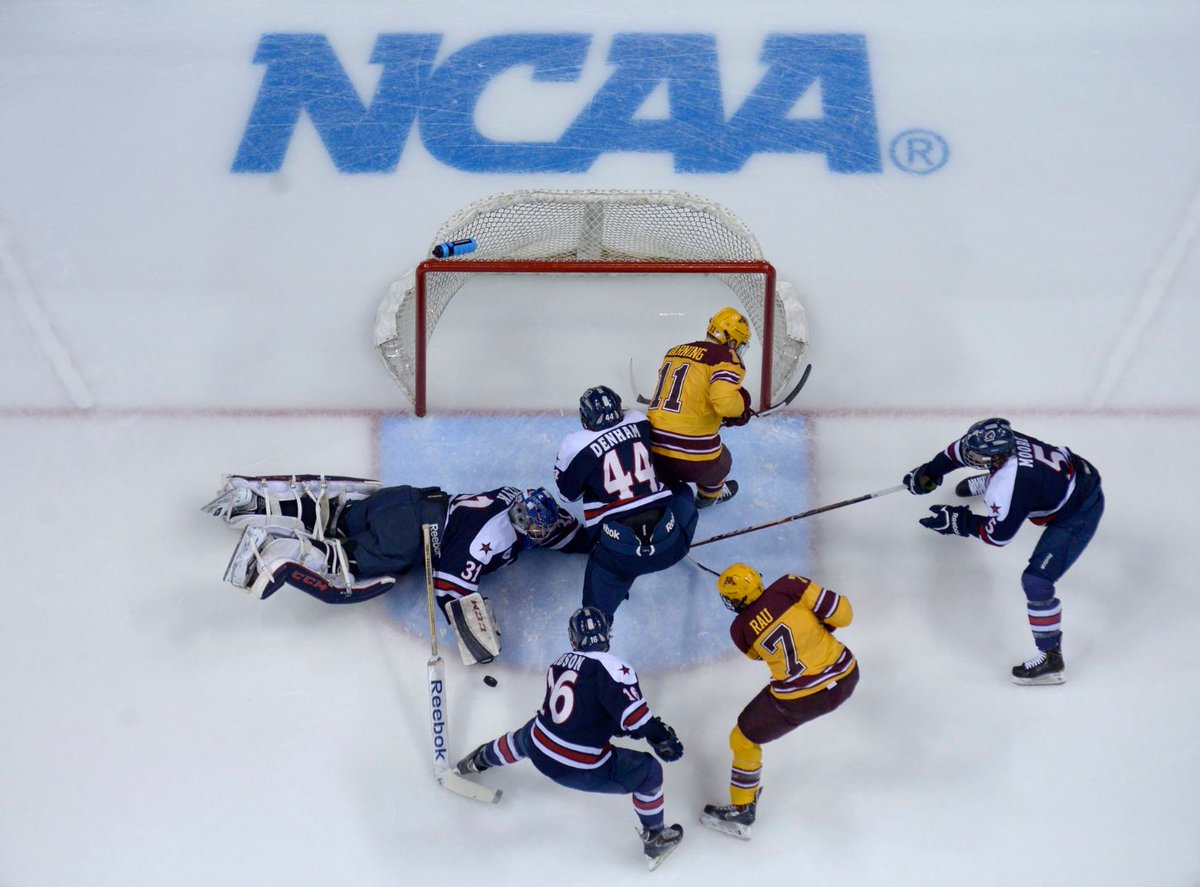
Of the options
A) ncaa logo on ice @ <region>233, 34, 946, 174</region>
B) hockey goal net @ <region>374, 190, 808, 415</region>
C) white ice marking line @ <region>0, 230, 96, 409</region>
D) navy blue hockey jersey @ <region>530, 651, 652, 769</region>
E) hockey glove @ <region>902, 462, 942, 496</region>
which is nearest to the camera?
navy blue hockey jersey @ <region>530, 651, 652, 769</region>

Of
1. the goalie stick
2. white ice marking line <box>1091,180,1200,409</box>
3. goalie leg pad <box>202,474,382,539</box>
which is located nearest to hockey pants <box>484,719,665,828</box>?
goalie leg pad <box>202,474,382,539</box>

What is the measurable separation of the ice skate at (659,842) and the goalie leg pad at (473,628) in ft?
2.65

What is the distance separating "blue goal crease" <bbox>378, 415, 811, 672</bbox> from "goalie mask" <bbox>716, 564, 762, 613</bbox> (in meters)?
0.56

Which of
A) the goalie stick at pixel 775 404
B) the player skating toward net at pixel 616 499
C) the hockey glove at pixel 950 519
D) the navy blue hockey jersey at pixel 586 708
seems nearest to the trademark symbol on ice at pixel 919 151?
the goalie stick at pixel 775 404

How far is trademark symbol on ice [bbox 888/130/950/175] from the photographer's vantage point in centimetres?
673

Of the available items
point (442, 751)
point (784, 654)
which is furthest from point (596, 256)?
point (442, 751)

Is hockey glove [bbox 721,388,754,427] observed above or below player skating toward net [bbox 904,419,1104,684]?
above

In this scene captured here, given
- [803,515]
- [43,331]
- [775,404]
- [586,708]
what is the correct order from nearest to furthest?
[586,708] < [803,515] < [775,404] < [43,331]

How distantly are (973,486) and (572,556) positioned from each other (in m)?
1.48

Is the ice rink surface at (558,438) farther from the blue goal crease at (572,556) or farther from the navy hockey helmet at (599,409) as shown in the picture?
the navy hockey helmet at (599,409)

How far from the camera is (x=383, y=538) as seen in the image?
Result: 5562mm

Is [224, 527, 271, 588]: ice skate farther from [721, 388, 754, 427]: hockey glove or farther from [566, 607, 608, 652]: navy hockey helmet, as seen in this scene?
[721, 388, 754, 427]: hockey glove

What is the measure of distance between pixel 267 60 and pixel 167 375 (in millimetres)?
1587

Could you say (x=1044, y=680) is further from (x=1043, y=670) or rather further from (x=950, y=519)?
(x=950, y=519)
